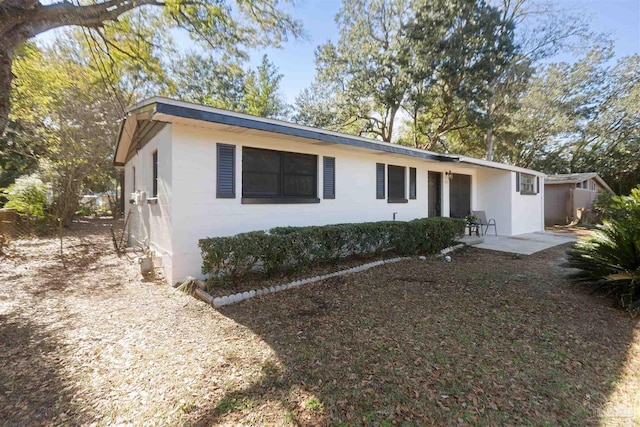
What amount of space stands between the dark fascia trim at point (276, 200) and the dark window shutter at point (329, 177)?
407mm

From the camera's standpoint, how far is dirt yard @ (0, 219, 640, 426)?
228 centimetres

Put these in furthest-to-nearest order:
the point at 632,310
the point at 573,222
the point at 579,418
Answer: the point at 573,222 → the point at 632,310 → the point at 579,418

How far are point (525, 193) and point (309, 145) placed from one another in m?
10.2

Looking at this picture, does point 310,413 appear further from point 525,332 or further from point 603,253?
point 603,253

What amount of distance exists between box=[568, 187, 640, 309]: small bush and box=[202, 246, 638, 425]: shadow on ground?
294 mm

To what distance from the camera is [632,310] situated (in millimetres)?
4152

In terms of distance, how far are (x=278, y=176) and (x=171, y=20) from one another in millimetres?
4585

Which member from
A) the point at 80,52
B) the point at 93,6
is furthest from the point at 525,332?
the point at 80,52

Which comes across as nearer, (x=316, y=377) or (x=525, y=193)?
(x=316, y=377)

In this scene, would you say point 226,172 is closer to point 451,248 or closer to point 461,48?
point 451,248

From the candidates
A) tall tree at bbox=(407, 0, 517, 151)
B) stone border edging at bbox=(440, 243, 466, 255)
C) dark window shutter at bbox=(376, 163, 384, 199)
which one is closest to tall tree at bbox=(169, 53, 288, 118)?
tall tree at bbox=(407, 0, 517, 151)

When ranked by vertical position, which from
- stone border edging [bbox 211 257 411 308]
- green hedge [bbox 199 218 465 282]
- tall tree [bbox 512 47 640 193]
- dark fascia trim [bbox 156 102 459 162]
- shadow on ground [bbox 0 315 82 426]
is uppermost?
tall tree [bbox 512 47 640 193]

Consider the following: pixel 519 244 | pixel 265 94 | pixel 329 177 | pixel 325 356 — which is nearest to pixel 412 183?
pixel 329 177

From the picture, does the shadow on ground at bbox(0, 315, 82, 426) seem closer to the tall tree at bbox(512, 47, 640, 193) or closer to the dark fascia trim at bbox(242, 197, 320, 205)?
the dark fascia trim at bbox(242, 197, 320, 205)
